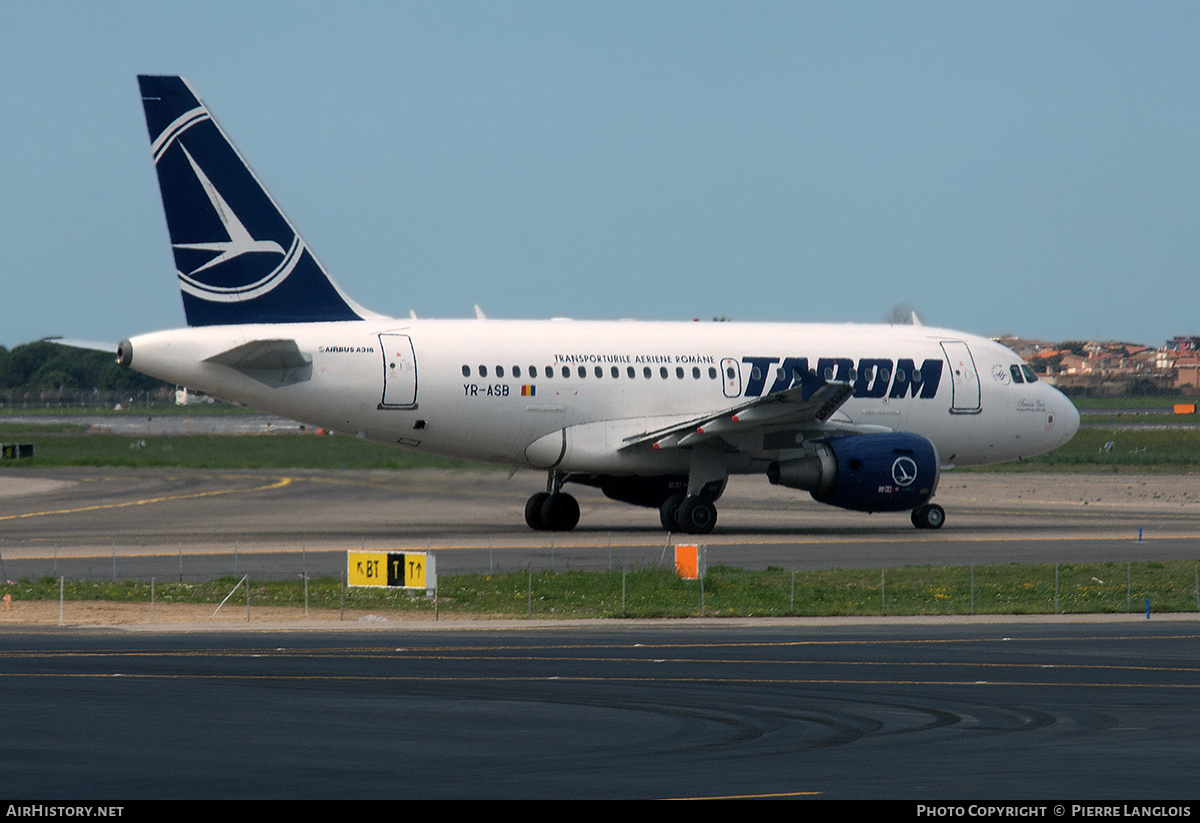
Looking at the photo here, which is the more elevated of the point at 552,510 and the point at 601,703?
the point at 552,510

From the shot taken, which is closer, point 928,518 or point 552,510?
point 552,510

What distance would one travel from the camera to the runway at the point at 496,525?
3559cm

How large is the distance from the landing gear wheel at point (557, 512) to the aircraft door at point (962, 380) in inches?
418

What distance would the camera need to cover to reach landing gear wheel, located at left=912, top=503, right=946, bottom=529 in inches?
1718

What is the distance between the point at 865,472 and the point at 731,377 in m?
4.60

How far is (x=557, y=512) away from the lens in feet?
141

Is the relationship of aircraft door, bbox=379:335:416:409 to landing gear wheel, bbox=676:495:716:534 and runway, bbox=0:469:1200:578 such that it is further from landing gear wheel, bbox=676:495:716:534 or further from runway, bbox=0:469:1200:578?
landing gear wheel, bbox=676:495:716:534

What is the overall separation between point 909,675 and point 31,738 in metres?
9.96

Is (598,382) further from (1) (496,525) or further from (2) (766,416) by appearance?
(1) (496,525)

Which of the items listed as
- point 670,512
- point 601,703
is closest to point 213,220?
point 670,512

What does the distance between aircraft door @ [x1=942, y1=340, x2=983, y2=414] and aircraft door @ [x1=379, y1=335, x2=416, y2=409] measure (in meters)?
15.0

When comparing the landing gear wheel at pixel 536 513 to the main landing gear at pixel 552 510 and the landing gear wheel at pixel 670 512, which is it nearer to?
the main landing gear at pixel 552 510

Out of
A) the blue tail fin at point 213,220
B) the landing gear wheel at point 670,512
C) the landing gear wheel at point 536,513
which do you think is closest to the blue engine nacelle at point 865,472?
the landing gear wheel at point 670,512
